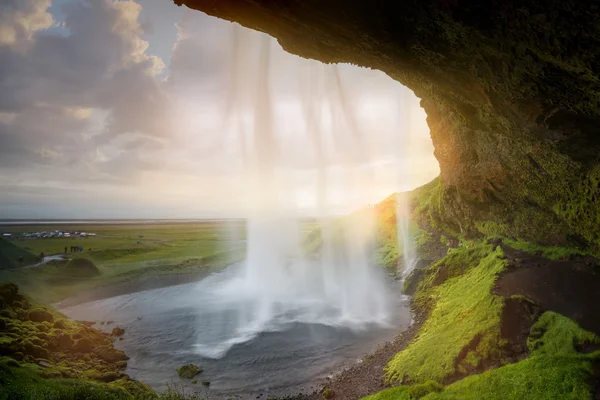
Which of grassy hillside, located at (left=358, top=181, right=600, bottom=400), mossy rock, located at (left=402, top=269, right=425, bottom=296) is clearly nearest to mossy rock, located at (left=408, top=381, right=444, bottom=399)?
grassy hillside, located at (left=358, top=181, right=600, bottom=400)

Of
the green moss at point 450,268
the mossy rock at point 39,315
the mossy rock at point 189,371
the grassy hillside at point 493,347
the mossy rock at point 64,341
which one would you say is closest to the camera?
the grassy hillside at point 493,347

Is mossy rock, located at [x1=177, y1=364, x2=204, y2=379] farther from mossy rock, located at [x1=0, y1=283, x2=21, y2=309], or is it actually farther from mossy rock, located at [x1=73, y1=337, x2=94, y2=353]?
mossy rock, located at [x1=0, y1=283, x2=21, y2=309]

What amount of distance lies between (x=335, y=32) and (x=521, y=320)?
2246 centimetres

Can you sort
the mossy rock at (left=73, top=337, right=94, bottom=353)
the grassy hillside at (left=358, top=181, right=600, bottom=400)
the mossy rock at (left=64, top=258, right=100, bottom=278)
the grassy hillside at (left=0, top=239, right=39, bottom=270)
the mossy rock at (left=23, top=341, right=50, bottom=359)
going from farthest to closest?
the mossy rock at (left=64, top=258, right=100, bottom=278)
the grassy hillside at (left=0, top=239, right=39, bottom=270)
the mossy rock at (left=73, top=337, right=94, bottom=353)
the mossy rock at (left=23, top=341, right=50, bottom=359)
the grassy hillside at (left=358, top=181, right=600, bottom=400)

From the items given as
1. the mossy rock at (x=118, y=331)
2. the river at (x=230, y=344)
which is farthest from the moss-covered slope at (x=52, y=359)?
the river at (x=230, y=344)

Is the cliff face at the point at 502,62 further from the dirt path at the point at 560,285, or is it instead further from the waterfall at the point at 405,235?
the waterfall at the point at 405,235

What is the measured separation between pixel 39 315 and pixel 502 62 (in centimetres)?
4410

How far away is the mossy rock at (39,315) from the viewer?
3064 centimetres

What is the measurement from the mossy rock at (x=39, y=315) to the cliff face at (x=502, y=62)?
3515 centimetres

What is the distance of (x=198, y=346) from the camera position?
31188 mm

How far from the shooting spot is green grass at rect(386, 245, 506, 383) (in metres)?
19.7

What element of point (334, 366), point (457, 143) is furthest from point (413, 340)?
point (457, 143)

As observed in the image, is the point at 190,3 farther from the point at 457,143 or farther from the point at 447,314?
the point at 447,314

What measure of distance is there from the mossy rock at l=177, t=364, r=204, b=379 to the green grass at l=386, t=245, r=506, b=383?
16.1 m
